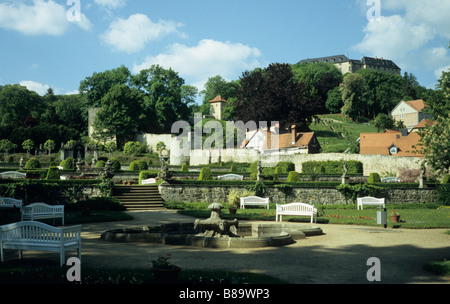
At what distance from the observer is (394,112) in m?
82.7

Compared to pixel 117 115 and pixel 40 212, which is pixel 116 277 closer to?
pixel 40 212

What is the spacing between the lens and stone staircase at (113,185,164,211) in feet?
74.9

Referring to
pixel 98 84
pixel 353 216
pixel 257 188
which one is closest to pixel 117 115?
pixel 98 84

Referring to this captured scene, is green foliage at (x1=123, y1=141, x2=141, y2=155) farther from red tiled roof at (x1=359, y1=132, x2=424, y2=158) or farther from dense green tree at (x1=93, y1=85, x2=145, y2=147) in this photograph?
red tiled roof at (x1=359, y1=132, x2=424, y2=158)

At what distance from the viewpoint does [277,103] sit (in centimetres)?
5641

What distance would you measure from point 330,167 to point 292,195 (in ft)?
55.8

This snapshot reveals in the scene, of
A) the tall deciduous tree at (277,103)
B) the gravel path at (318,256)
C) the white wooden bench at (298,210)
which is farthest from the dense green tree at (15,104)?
the gravel path at (318,256)

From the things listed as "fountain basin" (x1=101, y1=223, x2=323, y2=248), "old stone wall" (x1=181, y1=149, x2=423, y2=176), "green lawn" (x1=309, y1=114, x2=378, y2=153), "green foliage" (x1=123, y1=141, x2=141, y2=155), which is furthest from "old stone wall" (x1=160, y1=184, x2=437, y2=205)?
"green foliage" (x1=123, y1=141, x2=141, y2=155)

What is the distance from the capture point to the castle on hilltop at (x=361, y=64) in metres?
142

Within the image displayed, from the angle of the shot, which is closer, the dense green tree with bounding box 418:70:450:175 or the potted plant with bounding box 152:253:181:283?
the potted plant with bounding box 152:253:181:283

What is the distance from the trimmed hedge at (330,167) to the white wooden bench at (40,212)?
95.3 ft

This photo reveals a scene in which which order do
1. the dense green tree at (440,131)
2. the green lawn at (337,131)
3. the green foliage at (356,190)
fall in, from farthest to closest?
the green lawn at (337,131) < the green foliage at (356,190) < the dense green tree at (440,131)

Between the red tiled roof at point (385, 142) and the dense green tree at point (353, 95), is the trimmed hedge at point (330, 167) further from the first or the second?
the dense green tree at point (353, 95)

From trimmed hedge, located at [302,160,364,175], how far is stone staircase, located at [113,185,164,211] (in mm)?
20240
